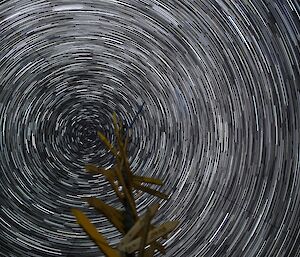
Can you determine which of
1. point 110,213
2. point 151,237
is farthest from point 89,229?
point 110,213

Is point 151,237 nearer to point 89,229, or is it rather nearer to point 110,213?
point 89,229

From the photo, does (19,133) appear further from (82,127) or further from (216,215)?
(216,215)

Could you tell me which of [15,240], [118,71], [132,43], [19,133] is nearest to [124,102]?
[118,71]

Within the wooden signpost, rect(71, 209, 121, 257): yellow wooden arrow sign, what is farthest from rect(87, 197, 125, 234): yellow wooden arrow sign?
rect(71, 209, 121, 257): yellow wooden arrow sign

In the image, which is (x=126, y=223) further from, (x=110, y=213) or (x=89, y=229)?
(x=89, y=229)

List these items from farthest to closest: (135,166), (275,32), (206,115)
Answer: (135,166), (206,115), (275,32)

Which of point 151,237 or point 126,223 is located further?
point 126,223

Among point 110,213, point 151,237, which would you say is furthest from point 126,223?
point 151,237

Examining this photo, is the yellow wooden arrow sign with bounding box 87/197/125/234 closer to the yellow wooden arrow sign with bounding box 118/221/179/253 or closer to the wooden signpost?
the wooden signpost

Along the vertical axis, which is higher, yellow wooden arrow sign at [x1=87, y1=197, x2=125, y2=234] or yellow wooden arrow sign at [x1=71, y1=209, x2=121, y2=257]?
yellow wooden arrow sign at [x1=87, y1=197, x2=125, y2=234]

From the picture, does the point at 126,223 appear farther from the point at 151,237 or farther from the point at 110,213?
the point at 151,237

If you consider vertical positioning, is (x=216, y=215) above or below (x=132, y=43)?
below
